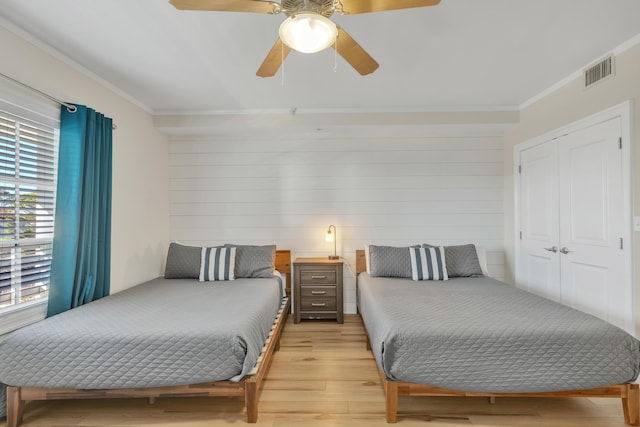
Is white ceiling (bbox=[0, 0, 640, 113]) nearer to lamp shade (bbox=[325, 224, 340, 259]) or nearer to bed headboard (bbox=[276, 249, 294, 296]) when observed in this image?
lamp shade (bbox=[325, 224, 340, 259])

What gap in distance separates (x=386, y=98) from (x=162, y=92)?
222cm

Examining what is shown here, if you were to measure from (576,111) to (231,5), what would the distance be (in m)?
2.94

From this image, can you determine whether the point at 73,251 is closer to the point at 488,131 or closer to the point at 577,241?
the point at 577,241

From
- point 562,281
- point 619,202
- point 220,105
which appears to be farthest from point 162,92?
point 562,281

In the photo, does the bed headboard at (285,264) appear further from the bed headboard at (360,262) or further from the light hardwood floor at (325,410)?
the light hardwood floor at (325,410)

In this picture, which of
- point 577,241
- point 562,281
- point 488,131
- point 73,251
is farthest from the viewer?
point 488,131

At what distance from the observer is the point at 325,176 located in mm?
4070

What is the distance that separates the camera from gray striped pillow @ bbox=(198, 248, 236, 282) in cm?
336

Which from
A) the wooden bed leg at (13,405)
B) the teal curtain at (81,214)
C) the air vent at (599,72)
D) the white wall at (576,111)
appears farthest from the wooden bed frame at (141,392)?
the air vent at (599,72)

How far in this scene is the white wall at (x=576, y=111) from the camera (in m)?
2.28

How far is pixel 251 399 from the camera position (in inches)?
74.1

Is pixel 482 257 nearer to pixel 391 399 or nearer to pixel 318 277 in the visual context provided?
pixel 318 277

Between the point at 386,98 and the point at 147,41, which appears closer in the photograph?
the point at 147,41

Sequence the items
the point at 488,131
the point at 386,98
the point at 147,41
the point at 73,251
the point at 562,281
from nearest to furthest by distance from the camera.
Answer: the point at 147,41 < the point at 73,251 < the point at 562,281 < the point at 386,98 < the point at 488,131
